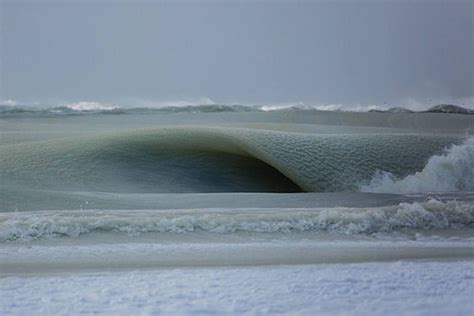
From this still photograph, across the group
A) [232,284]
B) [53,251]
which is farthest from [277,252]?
[53,251]

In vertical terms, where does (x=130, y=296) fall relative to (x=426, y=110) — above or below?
below

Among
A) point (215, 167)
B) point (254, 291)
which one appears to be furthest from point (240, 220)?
point (215, 167)

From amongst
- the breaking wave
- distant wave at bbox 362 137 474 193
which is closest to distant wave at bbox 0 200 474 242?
distant wave at bbox 362 137 474 193

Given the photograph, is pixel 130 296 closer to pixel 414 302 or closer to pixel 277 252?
pixel 277 252

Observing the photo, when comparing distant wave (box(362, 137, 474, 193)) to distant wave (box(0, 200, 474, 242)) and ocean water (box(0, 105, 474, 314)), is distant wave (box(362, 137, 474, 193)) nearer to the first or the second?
ocean water (box(0, 105, 474, 314))

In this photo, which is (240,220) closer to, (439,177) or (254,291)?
(254,291)

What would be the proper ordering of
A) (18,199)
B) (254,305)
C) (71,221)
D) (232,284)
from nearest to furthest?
(254,305), (232,284), (71,221), (18,199)
